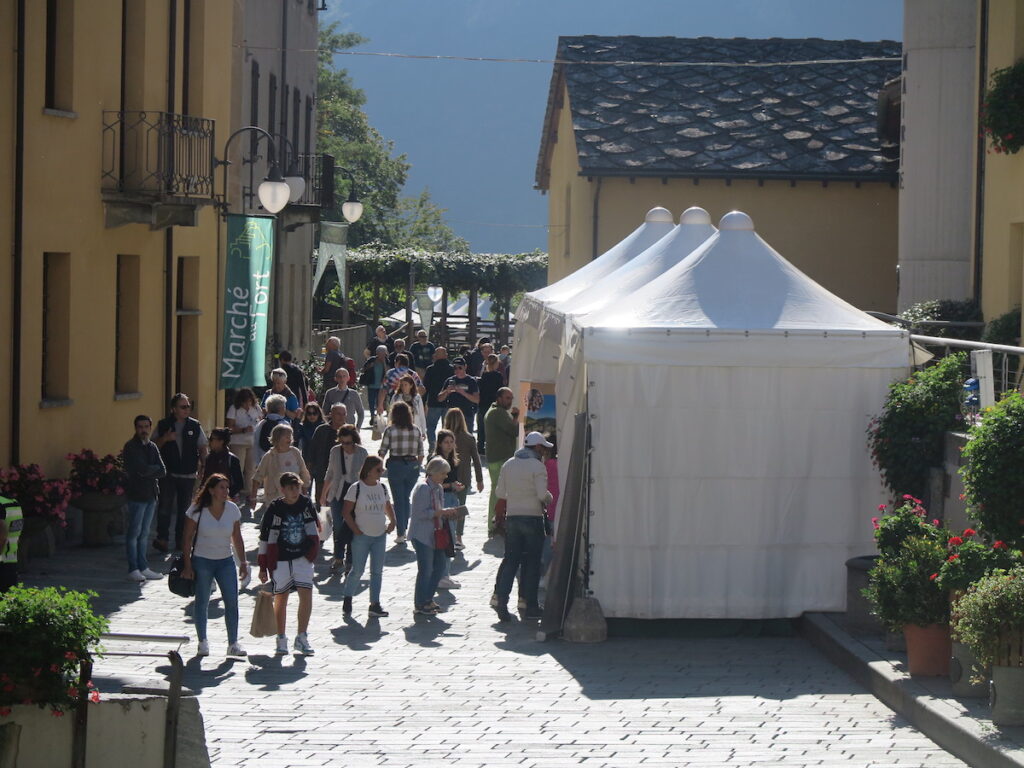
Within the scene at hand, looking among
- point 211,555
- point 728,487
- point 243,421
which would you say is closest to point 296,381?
point 243,421

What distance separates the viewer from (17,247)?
16.1 m

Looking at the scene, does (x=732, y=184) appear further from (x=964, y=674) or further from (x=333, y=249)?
(x=964, y=674)

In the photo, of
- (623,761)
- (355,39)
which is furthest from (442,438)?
(355,39)

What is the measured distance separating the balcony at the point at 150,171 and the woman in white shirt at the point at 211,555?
286 inches

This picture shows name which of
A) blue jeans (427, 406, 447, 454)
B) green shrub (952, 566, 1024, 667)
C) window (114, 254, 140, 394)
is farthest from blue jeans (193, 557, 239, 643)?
blue jeans (427, 406, 447, 454)

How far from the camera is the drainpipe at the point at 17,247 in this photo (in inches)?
631

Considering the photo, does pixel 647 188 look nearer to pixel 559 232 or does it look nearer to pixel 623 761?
pixel 559 232

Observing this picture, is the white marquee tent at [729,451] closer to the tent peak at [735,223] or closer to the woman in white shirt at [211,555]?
the tent peak at [735,223]

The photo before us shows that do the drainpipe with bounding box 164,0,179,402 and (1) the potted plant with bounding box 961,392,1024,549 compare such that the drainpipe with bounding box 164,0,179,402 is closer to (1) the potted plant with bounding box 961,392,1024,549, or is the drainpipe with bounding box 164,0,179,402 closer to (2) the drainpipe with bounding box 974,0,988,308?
(2) the drainpipe with bounding box 974,0,988,308

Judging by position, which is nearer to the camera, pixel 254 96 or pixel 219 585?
pixel 219 585

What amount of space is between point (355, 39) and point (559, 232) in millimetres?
49238

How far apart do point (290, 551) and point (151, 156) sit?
8327 millimetres

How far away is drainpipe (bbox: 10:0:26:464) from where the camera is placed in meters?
16.0

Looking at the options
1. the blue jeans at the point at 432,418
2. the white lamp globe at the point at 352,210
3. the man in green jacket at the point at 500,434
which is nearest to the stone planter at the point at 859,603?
the man in green jacket at the point at 500,434
